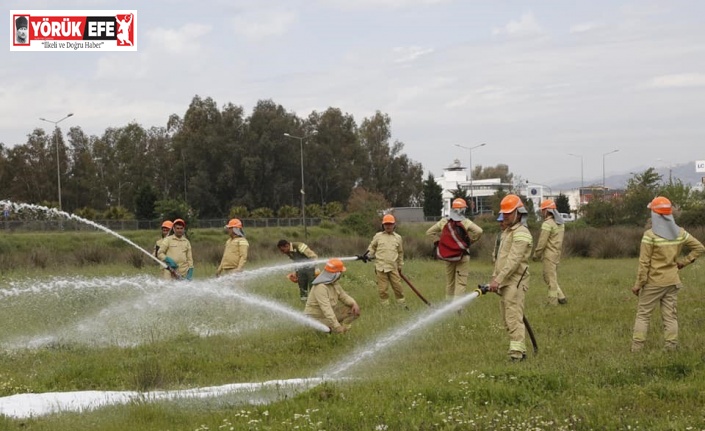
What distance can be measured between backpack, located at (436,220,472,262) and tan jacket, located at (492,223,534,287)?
12.9 ft

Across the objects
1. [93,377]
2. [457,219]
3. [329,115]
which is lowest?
[93,377]

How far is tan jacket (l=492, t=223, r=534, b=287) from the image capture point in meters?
9.63

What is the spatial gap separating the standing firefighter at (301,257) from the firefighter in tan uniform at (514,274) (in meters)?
4.84

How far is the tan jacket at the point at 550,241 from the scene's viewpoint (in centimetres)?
1491

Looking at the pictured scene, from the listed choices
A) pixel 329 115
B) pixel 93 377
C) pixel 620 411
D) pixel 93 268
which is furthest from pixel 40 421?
pixel 329 115

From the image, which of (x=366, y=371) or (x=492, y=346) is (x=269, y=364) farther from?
(x=492, y=346)

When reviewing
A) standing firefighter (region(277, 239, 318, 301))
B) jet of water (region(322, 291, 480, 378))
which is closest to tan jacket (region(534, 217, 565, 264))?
jet of water (region(322, 291, 480, 378))

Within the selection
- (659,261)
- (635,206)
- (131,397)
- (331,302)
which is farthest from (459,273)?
(635,206)

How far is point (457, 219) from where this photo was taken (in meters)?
13.9

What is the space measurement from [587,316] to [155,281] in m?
8.52

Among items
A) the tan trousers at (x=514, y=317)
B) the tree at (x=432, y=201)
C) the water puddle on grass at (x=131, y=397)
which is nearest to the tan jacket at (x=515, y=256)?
the tan trousers at (x=514, y=317)

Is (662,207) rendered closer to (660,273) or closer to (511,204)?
(660,273)

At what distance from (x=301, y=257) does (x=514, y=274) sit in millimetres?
5843

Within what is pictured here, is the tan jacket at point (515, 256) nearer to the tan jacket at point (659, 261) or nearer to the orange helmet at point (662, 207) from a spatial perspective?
the tan jacket at point (659, 261)
